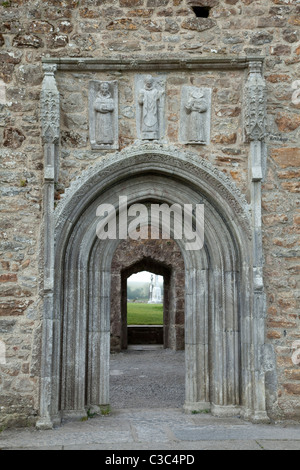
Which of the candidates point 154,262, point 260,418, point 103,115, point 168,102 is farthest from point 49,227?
point 154,262

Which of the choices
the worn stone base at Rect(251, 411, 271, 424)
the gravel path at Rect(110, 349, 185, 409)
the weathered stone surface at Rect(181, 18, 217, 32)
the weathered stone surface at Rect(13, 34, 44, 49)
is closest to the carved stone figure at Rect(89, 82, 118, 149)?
the weathered stone surface at Rect(13, 34, 44, 49)

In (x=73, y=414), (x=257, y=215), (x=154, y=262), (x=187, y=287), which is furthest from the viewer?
(x=154, y=262)

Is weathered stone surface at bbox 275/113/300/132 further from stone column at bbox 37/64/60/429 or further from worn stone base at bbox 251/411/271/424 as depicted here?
worn stone base at bbox 251/411/271/424

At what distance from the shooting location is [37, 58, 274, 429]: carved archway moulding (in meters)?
5.29

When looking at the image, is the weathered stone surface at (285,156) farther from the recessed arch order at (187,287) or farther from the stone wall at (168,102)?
the recessed arch order at (187,287)

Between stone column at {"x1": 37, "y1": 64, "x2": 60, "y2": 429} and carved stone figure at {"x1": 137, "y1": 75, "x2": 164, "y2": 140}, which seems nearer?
stone column at {"x1": 37, "y1": 64, "x2": 60, "y2": 429}

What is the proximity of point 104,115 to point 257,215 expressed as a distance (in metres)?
1.91

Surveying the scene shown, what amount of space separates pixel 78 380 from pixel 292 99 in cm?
369

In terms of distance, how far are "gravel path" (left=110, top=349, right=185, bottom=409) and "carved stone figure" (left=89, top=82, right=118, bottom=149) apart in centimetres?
317

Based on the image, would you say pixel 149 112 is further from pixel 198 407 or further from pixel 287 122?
pixel 198 407

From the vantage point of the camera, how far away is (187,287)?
226 inches

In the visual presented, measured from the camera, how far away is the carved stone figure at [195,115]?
5.53 m

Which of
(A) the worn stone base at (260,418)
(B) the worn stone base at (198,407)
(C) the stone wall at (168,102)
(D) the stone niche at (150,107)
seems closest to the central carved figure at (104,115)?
(C) the stone wall at (168,102)

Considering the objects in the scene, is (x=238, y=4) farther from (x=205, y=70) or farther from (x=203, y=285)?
(x=203, y=285)
